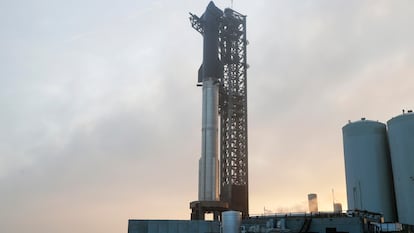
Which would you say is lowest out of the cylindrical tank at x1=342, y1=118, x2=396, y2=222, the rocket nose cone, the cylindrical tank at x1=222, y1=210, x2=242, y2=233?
the cylindrical tank at x1=222, y1=210, x2=242, y2=233

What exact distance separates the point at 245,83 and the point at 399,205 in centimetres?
3417

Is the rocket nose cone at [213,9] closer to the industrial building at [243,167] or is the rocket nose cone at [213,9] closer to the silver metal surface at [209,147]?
the industrial building at [243,167]

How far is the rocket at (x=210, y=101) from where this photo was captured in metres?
76.1

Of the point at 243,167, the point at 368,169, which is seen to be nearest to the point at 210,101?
the point at 243,167

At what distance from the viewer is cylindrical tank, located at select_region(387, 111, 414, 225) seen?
6756cm

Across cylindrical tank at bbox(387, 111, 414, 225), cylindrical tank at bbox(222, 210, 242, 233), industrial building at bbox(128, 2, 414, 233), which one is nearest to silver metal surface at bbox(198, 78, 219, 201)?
industrial building at bbox(128, 2, 414, 233)

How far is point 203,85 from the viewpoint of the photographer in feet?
270

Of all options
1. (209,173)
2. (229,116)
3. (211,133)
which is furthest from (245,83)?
(209,173)

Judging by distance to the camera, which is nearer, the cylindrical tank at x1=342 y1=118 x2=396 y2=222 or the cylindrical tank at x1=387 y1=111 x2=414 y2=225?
the cylindrical tank at x1=387 y1=111 x2=414 y2=225

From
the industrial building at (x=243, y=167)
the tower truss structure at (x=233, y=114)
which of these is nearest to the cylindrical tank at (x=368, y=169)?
the industrial building at (x=243, y=167)

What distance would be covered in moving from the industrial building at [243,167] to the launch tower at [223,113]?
162mm

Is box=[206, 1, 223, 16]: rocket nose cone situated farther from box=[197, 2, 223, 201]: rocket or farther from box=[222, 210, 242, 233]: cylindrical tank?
box=[222, 210, 242, 233]: cylindrical tank

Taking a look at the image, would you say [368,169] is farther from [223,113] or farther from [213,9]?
[213,9]

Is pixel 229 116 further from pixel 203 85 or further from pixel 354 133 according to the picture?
pixel 354 133
